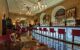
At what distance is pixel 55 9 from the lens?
11.6 meters

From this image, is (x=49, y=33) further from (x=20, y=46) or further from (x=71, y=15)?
(x=20, y=46)

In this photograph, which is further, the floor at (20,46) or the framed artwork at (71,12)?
the framed artwork at (71,12)

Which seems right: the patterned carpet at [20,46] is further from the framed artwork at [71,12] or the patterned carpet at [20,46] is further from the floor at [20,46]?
the framed artwork at [71,12]

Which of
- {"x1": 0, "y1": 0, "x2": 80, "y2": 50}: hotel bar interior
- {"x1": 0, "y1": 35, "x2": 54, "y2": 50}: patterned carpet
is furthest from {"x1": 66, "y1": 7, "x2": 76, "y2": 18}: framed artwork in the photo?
{"x1": 0, "y1": 35, "x2": 54, "y2": 50}: patterned carpet

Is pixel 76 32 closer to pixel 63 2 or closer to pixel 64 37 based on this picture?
pixel 64 37

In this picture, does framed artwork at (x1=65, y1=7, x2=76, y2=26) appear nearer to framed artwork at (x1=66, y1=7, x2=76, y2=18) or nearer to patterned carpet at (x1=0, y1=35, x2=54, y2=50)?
framed artwork at (x1=66, y1=7, x2=76, y2=18)

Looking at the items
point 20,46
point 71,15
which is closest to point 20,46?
point 20,46

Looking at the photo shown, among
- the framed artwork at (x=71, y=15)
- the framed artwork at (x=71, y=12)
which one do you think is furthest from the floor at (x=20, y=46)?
the framed artwork at (x=71, y=12)

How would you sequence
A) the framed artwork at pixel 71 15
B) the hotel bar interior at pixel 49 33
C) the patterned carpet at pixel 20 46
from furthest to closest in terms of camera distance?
the framed artwork at pixel 71 15 < the hotel bar interior at pixel 49 33 < the patterned carpet at pixel 20 46

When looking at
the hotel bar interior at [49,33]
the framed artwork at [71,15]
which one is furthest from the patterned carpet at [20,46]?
the framed artwork at [71,15]

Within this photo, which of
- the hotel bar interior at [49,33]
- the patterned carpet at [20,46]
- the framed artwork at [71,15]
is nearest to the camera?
the patterned carpet at [20,46]

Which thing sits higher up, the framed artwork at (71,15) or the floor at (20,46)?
the framed artwork at (71,15)

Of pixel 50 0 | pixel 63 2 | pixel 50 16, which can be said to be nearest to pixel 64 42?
pixel 63 2

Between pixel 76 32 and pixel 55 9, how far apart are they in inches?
307
